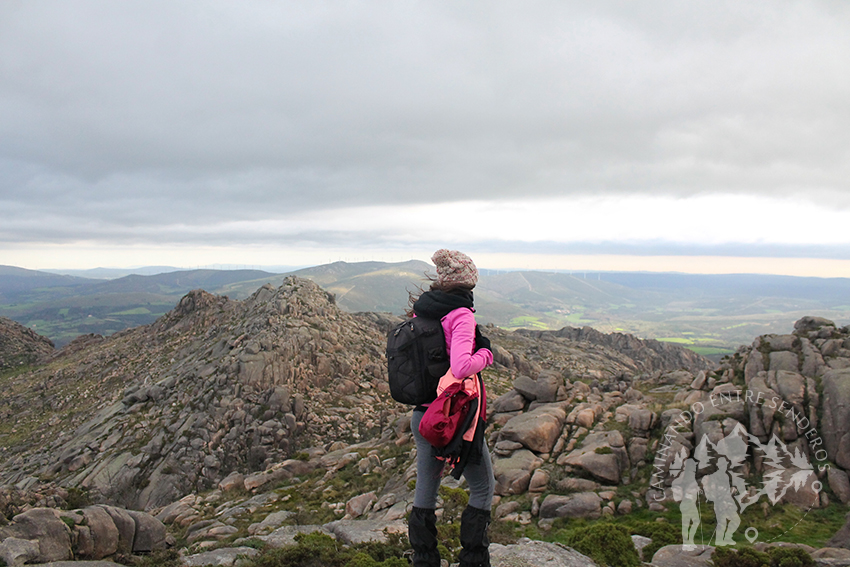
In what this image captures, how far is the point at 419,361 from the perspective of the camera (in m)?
7.53

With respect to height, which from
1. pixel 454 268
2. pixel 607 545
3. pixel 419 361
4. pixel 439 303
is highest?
pixel 454 268

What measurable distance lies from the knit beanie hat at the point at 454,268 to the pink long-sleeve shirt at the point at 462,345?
23.1 inches

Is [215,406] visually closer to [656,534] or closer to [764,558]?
[656,534]

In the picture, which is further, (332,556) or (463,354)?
(332,556)

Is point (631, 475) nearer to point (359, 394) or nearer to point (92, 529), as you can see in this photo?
point (92, 529)

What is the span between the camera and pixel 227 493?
22.0 meters

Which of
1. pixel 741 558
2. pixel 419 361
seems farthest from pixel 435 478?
pixel 741 558

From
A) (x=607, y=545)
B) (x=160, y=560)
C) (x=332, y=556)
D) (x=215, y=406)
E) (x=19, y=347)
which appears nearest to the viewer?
(x=332, y=556)

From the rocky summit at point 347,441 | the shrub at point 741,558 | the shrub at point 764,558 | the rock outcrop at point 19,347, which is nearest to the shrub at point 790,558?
the shrub at point 764,558

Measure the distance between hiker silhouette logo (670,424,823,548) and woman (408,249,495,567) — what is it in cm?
902

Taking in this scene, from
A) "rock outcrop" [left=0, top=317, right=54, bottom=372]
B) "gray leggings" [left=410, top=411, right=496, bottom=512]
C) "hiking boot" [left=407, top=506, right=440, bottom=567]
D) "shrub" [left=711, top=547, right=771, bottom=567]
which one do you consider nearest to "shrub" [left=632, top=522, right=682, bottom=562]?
"shrub" [left=711, top=547, right=771, bottom=567]

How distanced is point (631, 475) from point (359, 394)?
21860mm

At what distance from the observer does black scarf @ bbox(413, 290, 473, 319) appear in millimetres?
7555

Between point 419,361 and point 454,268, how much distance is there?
73.6 inches
